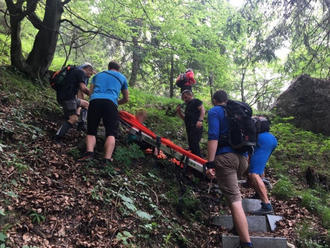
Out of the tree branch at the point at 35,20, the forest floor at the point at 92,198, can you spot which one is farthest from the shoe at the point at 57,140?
the tree branch at the point at 35,20

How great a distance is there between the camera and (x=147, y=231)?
3.62m

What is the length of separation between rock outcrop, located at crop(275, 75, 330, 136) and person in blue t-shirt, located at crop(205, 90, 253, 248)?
27.1ft

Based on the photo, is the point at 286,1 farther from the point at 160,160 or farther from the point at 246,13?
the point at 160,160

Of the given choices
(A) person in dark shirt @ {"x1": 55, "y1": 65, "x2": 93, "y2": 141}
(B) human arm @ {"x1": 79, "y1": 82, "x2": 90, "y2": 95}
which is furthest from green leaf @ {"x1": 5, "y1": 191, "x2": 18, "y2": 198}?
(B) human arm @ {"x1": 79, "y1": 82, "x2": 90, "y2": 95}

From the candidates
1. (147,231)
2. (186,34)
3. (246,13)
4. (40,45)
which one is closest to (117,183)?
(147,231)

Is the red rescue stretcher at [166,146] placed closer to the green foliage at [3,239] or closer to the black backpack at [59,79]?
the black backpack at [59,79]

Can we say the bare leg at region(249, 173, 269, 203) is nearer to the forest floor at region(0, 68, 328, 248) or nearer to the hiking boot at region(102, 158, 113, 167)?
the forest floor at region(0, 68, 328, 248)

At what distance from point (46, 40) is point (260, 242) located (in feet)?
22.9

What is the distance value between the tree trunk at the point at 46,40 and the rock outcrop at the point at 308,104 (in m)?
9.60

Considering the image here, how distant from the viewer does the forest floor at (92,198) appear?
3008 mm

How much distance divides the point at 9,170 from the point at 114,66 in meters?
2.64

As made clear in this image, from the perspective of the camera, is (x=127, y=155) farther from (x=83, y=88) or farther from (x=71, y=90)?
(x=71, y=90)

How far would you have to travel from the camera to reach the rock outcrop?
10695mm

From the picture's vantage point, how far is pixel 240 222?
3.58m
